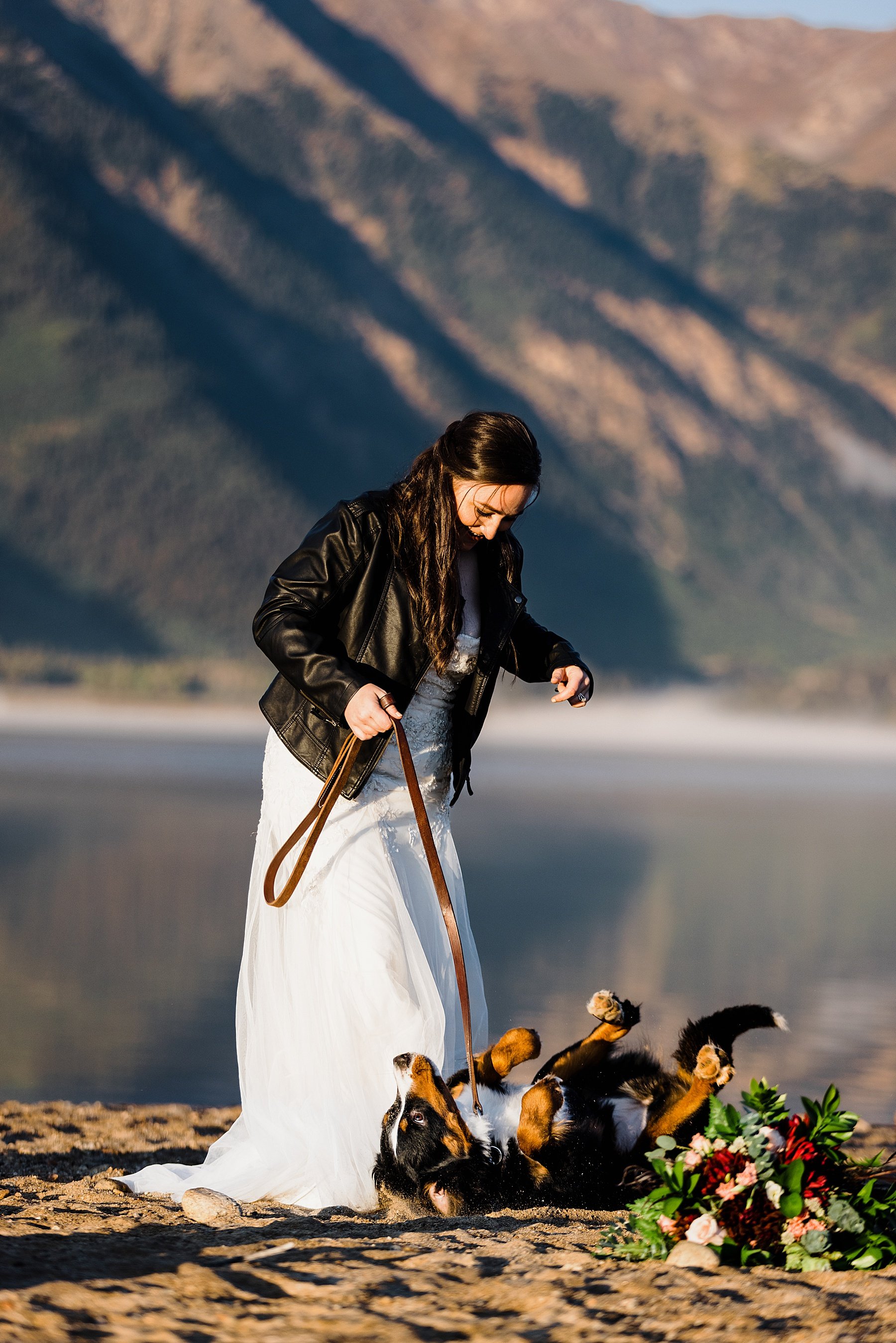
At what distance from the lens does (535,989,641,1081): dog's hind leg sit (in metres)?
4.35

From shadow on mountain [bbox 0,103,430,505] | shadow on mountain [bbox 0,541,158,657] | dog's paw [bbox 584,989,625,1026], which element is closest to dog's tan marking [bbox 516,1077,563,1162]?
dog's paw [bbox 584,989,625,1026]

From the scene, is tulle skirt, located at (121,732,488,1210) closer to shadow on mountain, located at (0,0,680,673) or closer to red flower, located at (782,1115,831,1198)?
red flower, located at (782,1115,831,1198)

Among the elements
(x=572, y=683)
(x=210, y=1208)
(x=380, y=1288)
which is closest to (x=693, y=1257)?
(x=380, y=1288)

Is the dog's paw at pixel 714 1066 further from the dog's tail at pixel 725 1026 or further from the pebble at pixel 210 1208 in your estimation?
the pebble at pixel 210 1208

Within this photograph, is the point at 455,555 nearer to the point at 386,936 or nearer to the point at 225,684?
the point at 386,936

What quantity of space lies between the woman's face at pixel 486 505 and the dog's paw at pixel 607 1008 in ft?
A: 4.02

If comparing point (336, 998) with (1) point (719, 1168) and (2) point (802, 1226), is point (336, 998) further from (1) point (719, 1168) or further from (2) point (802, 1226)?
(2) point (802, 1226)

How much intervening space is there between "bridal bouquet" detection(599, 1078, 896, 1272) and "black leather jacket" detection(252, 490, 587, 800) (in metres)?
1.25

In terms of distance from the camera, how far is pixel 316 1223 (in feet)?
12.9

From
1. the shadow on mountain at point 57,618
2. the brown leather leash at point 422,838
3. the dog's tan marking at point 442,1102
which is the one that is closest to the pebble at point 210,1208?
the dog's tan marking at point 442,1102

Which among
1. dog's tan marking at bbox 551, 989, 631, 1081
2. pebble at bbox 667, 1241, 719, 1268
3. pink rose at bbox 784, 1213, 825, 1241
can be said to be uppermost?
dog's tan marking at bbox 551, 989, 631, 1081

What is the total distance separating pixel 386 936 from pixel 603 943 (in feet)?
24.9

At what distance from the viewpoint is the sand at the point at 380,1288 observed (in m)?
2.92

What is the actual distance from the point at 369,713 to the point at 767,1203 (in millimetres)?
1435
